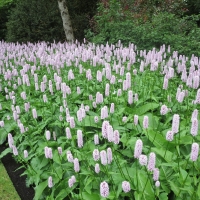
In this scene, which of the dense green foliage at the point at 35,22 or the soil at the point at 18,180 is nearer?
the soil at the point at 18,180

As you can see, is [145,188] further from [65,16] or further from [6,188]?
[65,16]

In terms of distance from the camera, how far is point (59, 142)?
3834 millimetres

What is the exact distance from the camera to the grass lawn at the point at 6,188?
389 centimetres

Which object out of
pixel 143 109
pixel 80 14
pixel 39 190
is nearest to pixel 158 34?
pixel 143 109

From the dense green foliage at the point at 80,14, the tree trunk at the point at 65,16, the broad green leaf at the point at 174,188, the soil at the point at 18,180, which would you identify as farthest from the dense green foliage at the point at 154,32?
the broad green leaf at the point at 174,188

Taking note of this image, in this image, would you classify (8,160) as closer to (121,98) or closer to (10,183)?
(10,183)

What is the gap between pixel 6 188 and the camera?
4066mm

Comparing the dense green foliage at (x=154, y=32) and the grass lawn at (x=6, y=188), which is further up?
the dense green foliage at (x=154, y=32)

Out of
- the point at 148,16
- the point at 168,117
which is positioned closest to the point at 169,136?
the point at 168,117

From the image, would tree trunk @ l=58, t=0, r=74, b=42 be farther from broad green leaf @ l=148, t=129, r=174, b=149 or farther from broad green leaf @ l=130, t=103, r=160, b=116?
broad green leaf @ l=148, t=129, r=174, b=149

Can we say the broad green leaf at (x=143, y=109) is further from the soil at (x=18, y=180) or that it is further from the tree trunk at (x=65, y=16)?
the tree trunk at (x=65, y=16)

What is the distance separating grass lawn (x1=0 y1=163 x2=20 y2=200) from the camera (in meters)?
3.89

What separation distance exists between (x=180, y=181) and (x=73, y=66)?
438 cm

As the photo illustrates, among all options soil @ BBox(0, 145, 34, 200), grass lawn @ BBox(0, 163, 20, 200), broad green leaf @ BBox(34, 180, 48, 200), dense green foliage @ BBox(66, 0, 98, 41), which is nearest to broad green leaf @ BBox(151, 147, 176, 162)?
broad green leaf @ BBox(34, 180, 48, 200)
